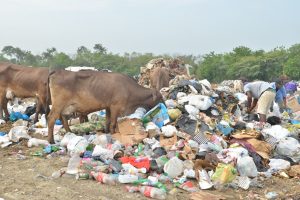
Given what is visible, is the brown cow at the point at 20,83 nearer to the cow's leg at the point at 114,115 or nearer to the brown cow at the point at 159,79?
the cow's leg at the point at 114,115

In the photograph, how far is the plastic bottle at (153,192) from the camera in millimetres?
5363

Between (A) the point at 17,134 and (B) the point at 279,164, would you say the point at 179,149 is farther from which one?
(A) the point at 17,134

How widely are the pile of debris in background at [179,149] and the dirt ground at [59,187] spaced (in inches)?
5.0

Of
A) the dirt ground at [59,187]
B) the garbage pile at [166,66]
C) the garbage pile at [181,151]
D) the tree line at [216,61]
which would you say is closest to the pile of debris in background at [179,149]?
the garbage pile at [181,151]

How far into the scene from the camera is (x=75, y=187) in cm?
558

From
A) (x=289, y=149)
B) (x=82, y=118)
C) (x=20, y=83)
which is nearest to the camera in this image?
(x=289, y=149)

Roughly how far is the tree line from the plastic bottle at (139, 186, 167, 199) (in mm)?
27088

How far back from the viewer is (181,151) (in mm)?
Answer: 6922

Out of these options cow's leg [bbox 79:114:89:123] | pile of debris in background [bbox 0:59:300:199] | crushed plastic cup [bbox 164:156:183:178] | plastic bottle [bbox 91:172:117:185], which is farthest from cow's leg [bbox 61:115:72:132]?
crushed plastic cup [bbox 164:156:183:178]

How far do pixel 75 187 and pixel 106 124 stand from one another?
290 cm

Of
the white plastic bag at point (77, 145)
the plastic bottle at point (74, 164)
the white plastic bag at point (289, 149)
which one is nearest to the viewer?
the plastic bottle at point (74, 164)

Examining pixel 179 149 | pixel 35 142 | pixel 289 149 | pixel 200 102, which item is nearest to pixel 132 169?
pixel 179 149

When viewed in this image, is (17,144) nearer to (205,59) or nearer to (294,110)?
(294,110)

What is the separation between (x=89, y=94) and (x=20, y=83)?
2.88 m
